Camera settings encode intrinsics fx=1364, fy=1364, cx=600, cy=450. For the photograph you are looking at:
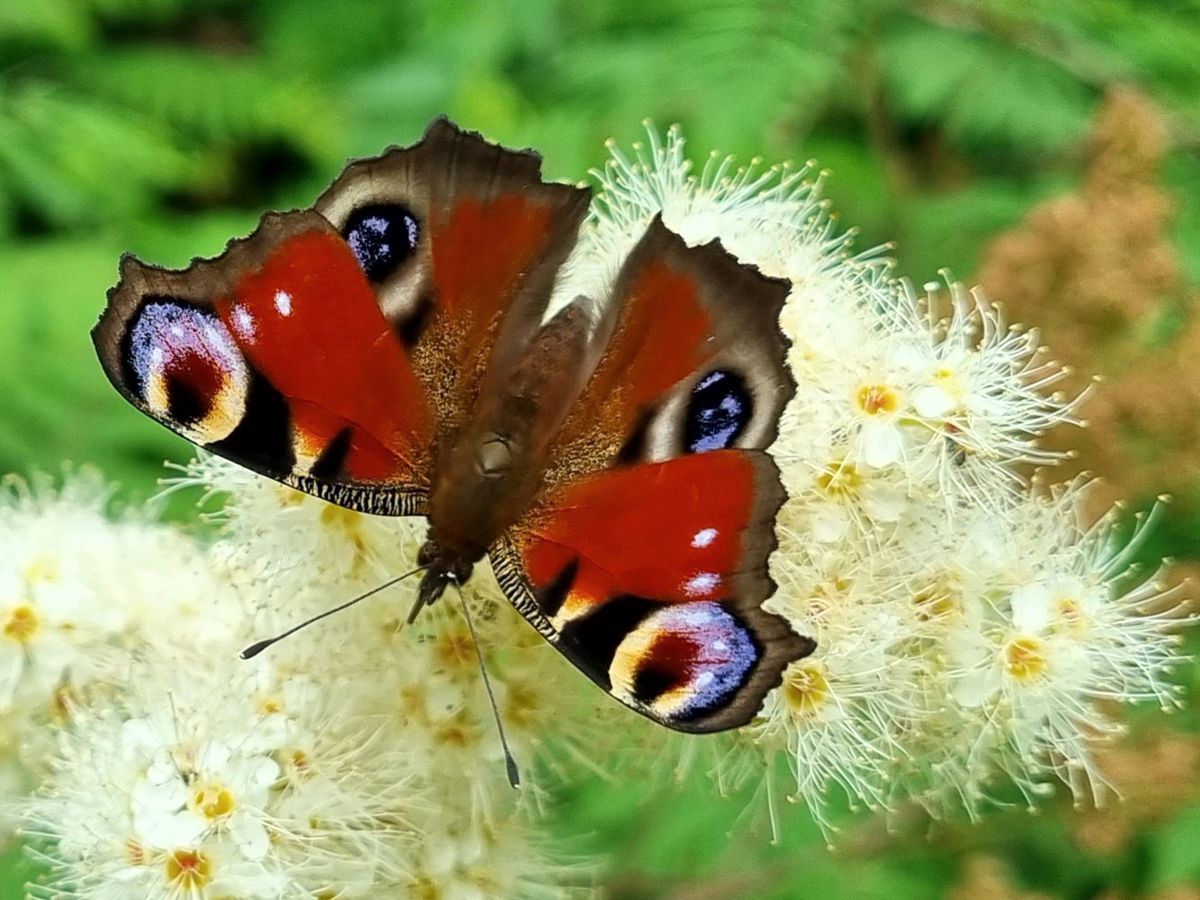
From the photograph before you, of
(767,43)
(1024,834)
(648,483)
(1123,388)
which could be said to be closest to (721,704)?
(648,483)

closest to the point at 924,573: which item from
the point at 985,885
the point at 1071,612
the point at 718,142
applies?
the point at 1071,612

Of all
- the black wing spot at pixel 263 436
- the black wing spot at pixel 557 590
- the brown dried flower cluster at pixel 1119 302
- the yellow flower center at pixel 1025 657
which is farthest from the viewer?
the brown dried flower cluster at pixel 1119 302

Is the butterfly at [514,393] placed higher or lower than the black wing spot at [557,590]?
higher

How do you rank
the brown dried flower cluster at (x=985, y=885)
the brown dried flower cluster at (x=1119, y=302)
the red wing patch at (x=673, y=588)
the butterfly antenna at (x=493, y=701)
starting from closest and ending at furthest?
the red wing patch at (x=673, y=588) < the butterfly antenna at (x=493, y=701) < the brown dried flower cluster at (x=985, y=885) < the brown dried flower cluster at (x=1119, y=302)

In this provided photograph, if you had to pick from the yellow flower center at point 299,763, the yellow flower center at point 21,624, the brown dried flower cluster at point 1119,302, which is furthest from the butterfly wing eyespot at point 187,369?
the brown dried flower cluster at point 1119,302

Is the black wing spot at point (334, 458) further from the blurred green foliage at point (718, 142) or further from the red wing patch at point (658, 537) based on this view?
the blurred green foliage at point (718, 142)

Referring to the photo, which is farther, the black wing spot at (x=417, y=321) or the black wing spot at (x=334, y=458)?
the black wing spot at (x=417, y=321)
